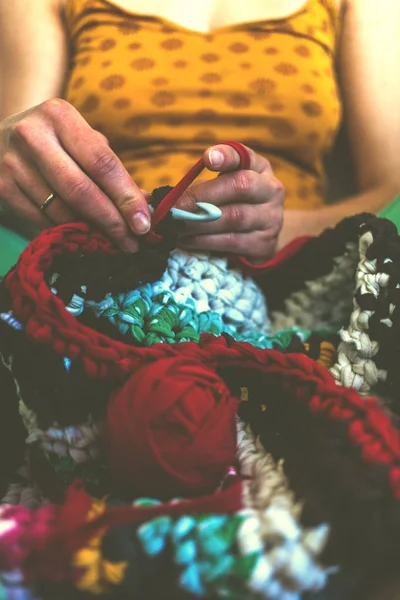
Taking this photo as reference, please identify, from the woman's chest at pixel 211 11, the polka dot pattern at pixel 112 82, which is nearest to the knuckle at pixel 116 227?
the polka dot pattern at pixel 112 82

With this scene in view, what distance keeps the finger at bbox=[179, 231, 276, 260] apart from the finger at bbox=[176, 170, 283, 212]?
3 centimetres

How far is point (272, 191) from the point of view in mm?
561

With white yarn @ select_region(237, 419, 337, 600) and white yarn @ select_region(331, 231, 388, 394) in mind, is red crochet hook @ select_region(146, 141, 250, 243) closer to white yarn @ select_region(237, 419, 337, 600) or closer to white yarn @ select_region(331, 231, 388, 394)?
white yarn @ select_region(331, 231, 388, 394)

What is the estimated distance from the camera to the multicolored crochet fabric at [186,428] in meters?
0.25

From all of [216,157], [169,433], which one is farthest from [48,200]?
[169,433]

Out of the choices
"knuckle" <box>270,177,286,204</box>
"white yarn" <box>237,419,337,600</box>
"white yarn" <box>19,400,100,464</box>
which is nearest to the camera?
"white yarn" <box>237,419,337,600</box>

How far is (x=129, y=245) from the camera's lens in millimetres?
430

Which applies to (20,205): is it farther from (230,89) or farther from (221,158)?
(230,89)

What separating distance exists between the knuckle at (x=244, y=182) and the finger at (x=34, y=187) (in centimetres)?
15

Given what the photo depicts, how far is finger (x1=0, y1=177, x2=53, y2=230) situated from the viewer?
0.52 m

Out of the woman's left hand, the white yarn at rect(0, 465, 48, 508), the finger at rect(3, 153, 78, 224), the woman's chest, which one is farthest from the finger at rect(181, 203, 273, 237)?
the woman's chest

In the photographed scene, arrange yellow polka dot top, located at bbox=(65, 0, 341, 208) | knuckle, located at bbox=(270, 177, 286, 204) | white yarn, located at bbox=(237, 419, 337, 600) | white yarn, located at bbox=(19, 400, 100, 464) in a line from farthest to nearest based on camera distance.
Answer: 1. yellow polka dot top, located at bbox=(65, 0, 341, 208)
2. knuckle, located at bbox=(270, 177, 286, 204)
3. white yarn, located at bbox=(19, 400, 100, 464)
4. white yarn, located at bbox=(237, 419, 337, 600)

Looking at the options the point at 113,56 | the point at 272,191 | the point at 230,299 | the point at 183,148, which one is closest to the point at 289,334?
the point at 230,299

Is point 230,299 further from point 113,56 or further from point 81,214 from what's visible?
point 113,56
